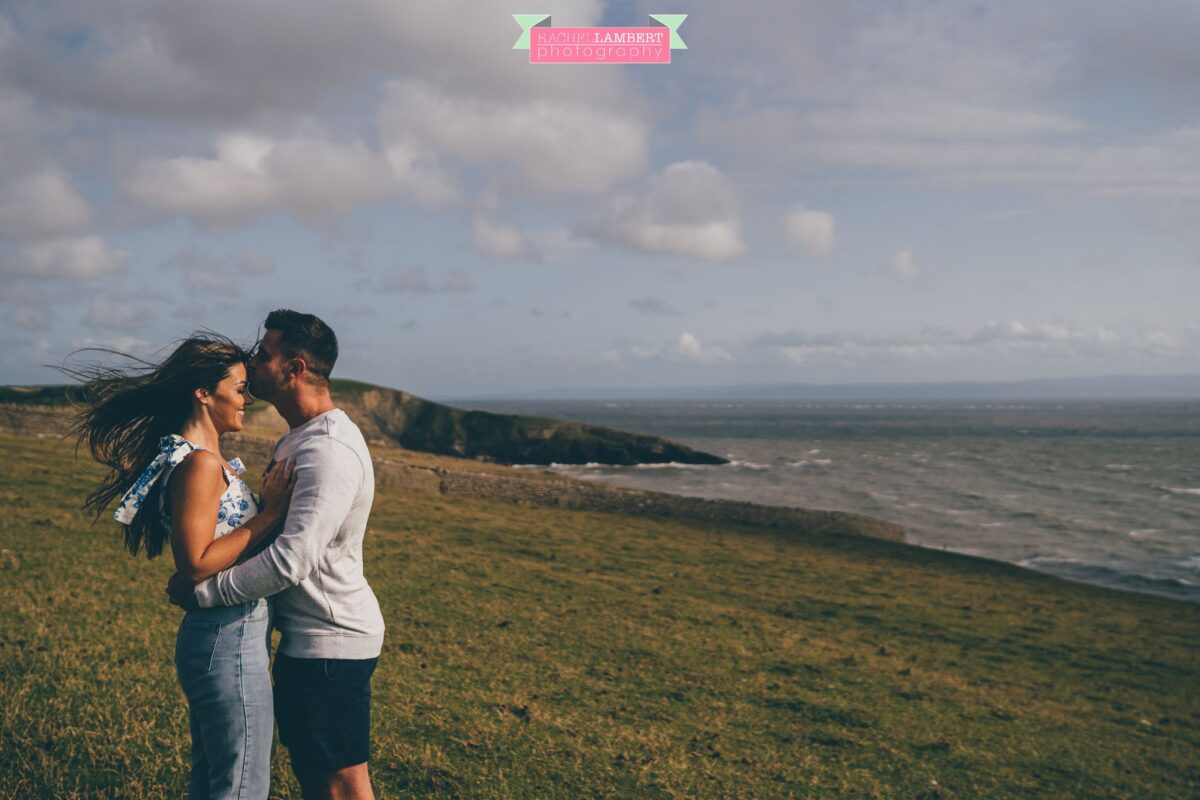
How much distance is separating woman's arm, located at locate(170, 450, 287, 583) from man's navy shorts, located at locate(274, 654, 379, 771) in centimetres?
60

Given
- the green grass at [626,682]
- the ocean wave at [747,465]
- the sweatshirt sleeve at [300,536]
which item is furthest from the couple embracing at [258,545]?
the ocean wave at [747,465]

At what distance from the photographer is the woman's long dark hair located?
3.98m

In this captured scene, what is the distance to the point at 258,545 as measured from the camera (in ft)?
12.5

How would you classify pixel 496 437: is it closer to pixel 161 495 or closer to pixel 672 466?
pixel 672 466

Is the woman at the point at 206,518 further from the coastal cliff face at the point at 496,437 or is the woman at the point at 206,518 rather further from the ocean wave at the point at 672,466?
the coastal cliff face at the point at 496,437

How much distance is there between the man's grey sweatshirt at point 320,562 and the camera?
11.7ft

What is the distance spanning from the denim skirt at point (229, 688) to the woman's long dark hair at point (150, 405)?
0.60 meters

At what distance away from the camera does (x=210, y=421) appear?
4031 mm

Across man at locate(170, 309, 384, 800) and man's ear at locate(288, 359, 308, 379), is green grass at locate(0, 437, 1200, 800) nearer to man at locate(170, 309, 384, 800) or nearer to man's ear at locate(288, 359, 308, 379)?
man at locate(170, 309, 384, 800)

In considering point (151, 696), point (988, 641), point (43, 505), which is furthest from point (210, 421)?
point (988, 641)

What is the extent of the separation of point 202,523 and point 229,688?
2.51 ft

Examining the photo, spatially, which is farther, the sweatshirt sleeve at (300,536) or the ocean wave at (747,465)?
the ocean wave at (747,465)

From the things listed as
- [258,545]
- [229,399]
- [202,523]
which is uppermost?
[229,399]

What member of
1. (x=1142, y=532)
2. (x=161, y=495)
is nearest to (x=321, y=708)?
(x=161, y=495)
